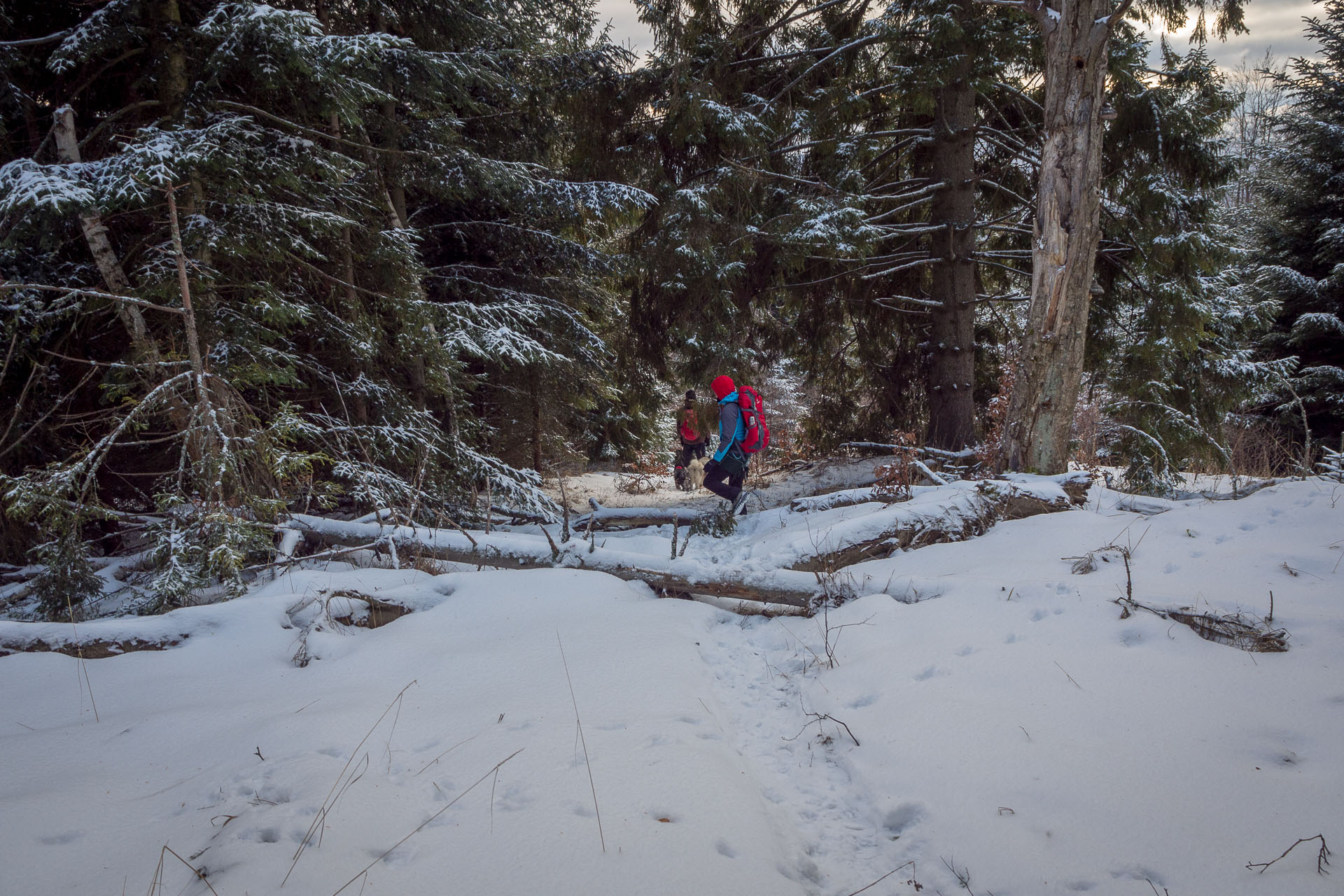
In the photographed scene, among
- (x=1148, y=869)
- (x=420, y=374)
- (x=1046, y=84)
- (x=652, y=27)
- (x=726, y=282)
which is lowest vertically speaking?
(x=1148, y=869)

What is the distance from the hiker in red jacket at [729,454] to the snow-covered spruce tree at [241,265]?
2.25 meters

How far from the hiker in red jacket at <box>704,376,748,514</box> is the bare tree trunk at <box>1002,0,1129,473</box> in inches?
116

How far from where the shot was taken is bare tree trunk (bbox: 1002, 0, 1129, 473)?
552cm

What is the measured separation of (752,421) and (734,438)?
29cm

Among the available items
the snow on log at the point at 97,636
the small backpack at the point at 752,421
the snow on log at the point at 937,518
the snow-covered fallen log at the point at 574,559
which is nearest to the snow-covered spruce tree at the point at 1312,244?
the snow on log at the point at 937,518

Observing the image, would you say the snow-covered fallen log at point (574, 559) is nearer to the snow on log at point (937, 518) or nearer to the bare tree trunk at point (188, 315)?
the snow on log at point (937, 518)

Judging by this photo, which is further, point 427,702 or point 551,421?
point 551,421

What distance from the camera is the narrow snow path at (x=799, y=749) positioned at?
6.67 ft

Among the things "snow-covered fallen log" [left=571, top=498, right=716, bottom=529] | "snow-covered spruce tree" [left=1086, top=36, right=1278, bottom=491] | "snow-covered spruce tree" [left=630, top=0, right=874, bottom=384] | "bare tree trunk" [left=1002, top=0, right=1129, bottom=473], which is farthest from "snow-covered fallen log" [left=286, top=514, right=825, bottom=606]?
"snow-covered spruce tree" [left=1086, top=36, right=1278, bottom=491]

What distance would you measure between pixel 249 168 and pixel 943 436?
933 centimetres

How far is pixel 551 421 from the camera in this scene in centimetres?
1145

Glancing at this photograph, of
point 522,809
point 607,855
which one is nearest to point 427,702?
point 522,809

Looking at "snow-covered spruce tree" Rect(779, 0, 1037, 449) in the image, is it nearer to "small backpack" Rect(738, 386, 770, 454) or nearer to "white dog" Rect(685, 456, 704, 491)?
"small backpack" Rect(738, 386, 770, 454)

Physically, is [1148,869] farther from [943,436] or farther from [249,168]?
[943,436]
